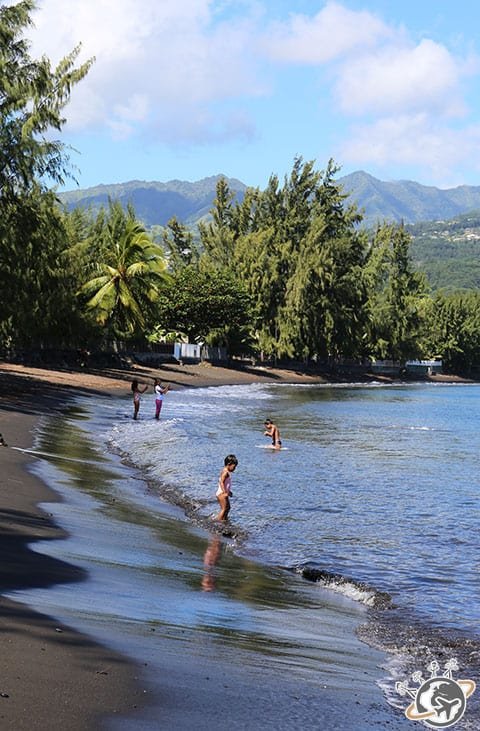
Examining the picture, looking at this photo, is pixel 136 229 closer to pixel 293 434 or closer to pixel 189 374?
pixel 189 374

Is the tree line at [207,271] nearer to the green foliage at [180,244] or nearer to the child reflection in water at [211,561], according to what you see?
the green foliage at [180,244]

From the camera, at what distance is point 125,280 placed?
74625 millimetres

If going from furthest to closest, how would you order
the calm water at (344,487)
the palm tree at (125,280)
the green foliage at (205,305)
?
the green foliage at (205,305) → the palm tree at (125,280) → the calm water at (344,487)

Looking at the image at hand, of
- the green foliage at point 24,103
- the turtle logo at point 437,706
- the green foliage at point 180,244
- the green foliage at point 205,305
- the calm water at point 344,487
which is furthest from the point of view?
the green foliage at point 180,244

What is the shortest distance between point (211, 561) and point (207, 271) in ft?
270

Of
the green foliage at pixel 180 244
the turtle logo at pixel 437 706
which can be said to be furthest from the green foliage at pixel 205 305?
the turtle logo at pixel 437 706

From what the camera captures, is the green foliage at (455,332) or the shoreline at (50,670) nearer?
the shoreline at (50,670)

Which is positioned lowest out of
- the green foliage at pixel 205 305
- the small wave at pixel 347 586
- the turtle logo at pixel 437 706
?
the small wave at pixel 347 586

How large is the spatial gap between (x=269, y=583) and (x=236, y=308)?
79.9m

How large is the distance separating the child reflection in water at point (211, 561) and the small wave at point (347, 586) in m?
1.28

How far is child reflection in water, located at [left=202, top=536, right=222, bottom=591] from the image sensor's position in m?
11.0

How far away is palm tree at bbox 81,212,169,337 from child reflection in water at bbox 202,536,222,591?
5873 cm

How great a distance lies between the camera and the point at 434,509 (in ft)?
67.1

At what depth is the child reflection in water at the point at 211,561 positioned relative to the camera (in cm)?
1095
